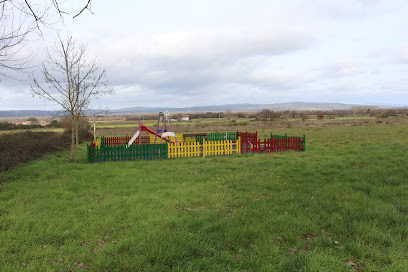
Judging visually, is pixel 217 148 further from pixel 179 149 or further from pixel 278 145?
pixel 278 145

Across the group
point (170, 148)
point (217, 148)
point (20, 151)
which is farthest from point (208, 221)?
point (20, 151)

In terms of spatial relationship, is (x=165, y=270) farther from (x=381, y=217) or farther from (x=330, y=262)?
(x=381, y=217)

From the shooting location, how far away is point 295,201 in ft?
20.3

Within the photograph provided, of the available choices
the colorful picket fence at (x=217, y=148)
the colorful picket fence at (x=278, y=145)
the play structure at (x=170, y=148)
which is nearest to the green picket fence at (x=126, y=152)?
the play structure at (x=170, y=148)

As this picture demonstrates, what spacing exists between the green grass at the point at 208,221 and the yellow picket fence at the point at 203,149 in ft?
14.0

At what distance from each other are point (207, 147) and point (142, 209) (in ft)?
27.4

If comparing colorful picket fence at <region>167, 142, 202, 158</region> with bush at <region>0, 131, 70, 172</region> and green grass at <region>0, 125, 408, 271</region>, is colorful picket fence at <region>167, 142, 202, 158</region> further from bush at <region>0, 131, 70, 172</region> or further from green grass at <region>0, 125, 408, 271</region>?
bush at <region>0, 131, 70, 172</region>

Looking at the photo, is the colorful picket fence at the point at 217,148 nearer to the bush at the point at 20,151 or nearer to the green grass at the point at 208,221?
the green grass at the point at 208,221

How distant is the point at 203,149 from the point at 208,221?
8.73m

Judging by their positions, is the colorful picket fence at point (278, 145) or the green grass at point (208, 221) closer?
the green grass at point (208, 221)

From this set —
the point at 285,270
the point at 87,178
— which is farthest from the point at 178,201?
the point at 87,178

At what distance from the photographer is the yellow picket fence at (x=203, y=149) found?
1341 centimetres

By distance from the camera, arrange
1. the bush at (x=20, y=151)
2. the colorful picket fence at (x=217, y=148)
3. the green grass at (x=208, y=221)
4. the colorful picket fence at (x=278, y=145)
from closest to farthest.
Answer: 1. the green grass at (x=208, y=221)
2. the bush at (x=20, y=151)
3. the colorful picket fence at (x=217, y=148)
4. the colorful picket fence at (x=278, y=145)

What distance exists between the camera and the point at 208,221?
5156 millimetres
